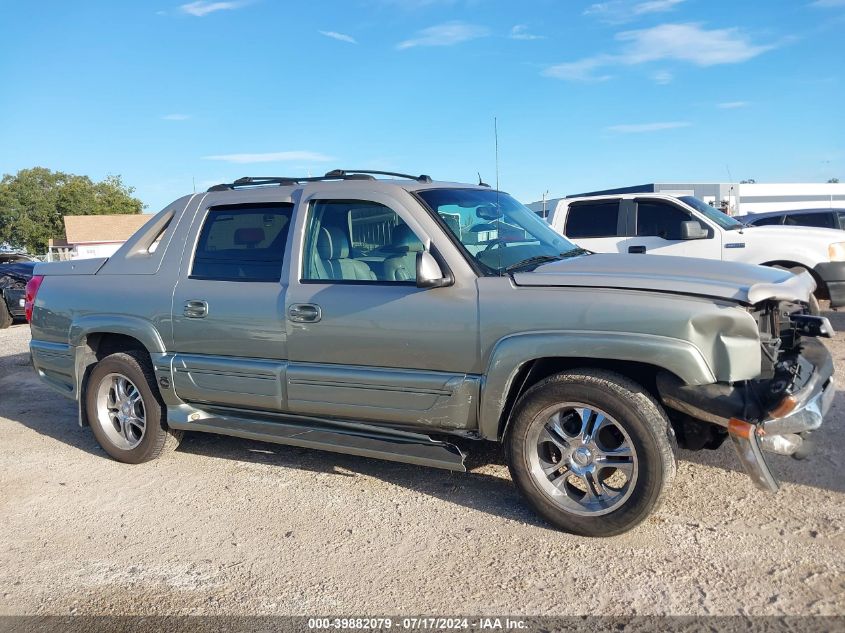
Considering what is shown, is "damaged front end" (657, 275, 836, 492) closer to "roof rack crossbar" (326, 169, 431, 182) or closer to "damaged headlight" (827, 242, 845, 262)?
"roof rack crossbar" (326, 169, 431, 182)

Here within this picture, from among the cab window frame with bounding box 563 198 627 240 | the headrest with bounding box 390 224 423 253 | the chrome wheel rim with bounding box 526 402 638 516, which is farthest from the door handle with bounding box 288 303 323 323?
the cab window frame with bounding box 563 198 627 240

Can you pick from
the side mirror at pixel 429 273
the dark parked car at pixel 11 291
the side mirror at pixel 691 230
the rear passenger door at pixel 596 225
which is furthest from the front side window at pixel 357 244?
the dark parked car at pixel 11 291

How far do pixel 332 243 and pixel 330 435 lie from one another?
1189mm

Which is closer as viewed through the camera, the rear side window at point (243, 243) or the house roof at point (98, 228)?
the rear side window at point (243, 243)

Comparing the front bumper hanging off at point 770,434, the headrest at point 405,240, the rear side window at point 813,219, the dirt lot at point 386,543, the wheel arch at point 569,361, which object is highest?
the rear side window at point 813,219

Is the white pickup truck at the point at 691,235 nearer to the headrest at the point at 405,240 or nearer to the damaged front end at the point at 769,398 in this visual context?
the damaged front end at the point at 769,398

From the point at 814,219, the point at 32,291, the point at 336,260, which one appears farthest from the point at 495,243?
the point at 814,219

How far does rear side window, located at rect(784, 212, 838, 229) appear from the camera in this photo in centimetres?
1276

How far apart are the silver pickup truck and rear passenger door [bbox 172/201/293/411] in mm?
14

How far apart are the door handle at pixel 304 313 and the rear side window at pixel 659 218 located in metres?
6.33

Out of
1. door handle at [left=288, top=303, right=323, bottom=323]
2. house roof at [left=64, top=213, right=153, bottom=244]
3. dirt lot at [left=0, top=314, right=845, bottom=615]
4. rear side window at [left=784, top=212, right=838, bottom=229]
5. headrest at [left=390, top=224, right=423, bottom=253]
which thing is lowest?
dirt lot at [left=0, top=314, right=845, bottom=615]

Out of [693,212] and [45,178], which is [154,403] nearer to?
[693,212]

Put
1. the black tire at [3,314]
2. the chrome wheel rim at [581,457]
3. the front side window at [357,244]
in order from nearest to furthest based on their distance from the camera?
1. the chrome wheel rim at [581,457]
2. the front side window at [357,244]
3. the black tire at [3,314]

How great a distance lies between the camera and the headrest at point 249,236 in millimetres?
4578
